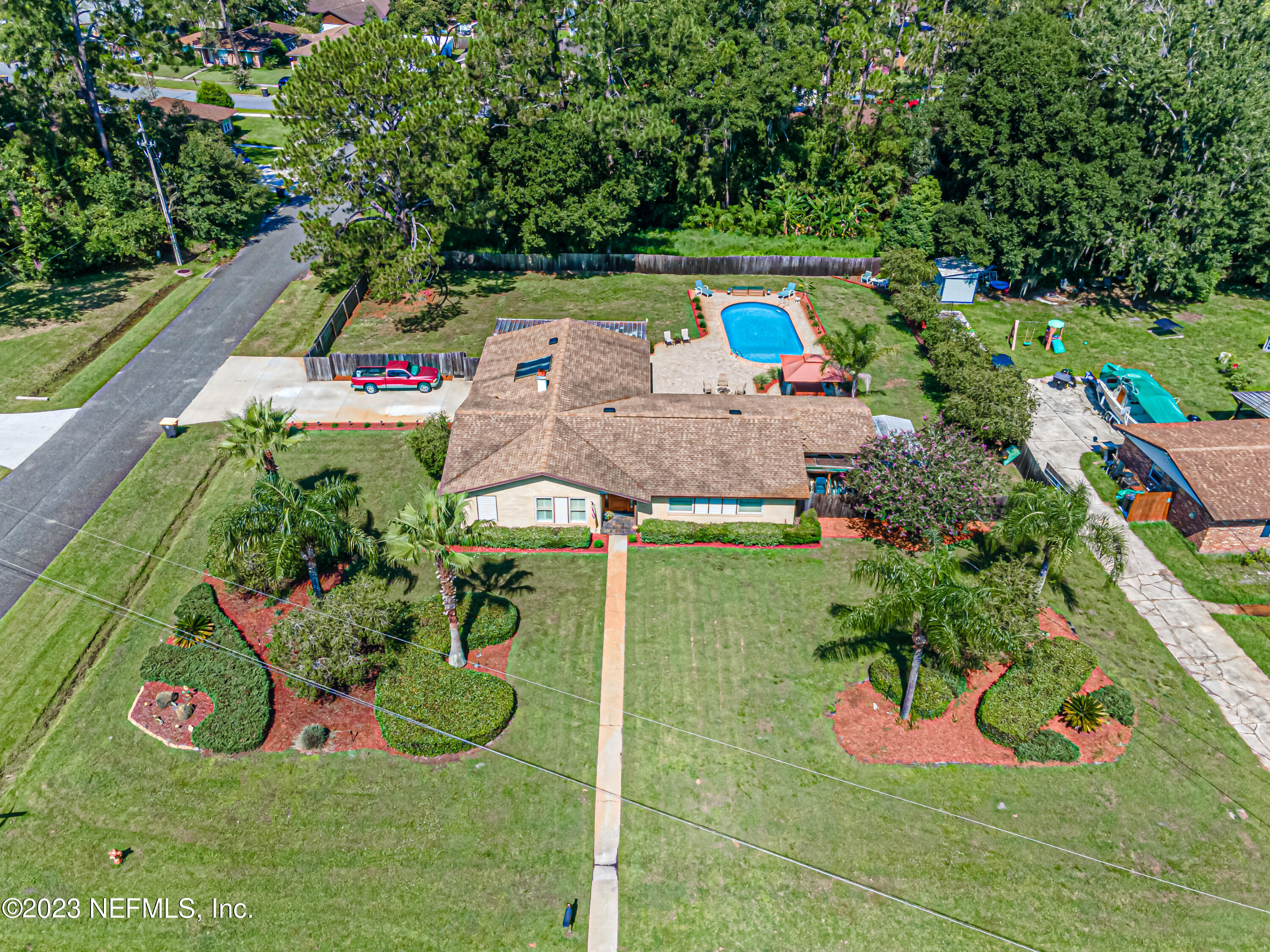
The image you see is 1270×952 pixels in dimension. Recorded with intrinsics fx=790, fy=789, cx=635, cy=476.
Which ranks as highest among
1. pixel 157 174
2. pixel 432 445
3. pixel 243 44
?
pixel 243 44

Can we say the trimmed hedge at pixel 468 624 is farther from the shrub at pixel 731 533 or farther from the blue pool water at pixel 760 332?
the blue pool water at pixel 760 332

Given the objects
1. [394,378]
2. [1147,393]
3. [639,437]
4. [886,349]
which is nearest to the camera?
[639,437]

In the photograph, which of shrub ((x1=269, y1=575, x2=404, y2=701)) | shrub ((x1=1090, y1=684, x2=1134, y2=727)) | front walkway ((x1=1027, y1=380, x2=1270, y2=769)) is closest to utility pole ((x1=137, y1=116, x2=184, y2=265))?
shrub ((x1=269, y1=575, x2=404, y2=701))

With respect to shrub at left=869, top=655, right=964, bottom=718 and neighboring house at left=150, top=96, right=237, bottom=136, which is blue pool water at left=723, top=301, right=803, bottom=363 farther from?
neighboring house at left=150, top=96, right=237, bottom=136

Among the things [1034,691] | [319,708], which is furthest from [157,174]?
[1034,691]

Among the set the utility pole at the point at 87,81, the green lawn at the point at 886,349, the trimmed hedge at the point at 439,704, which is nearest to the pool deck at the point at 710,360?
the green lawn at the point at 886,349

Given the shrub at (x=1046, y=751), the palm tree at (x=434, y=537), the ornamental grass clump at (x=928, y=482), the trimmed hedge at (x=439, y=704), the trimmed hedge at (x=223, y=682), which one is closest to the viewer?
the palm tree at (x=434, y=537)

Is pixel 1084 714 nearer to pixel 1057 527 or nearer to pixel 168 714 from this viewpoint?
pixel 1057 527
